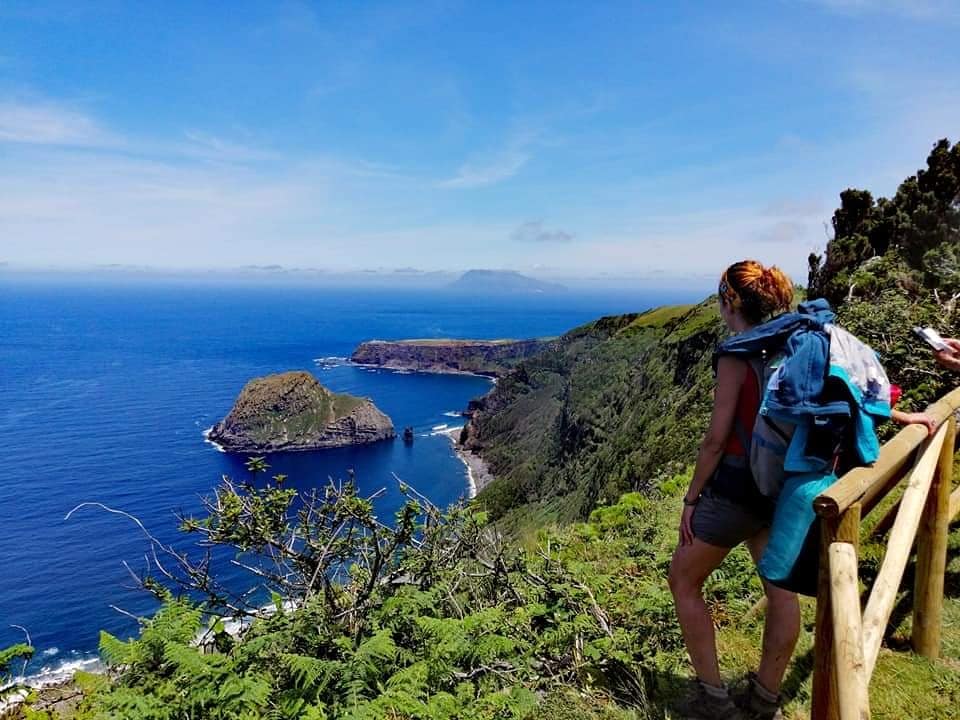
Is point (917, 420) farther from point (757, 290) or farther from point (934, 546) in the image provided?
point (757, 290)

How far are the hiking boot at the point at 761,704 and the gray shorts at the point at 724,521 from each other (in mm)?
1063

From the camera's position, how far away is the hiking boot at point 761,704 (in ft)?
12.2

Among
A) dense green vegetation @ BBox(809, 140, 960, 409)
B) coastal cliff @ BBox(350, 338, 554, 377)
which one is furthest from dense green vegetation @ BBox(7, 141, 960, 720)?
coastal cliff @ BBox(350, 338, 554, 377)

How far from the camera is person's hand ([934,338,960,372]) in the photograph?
379 centimetres

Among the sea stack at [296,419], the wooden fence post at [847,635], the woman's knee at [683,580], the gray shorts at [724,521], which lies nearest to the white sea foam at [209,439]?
the sea stack at [296,419]

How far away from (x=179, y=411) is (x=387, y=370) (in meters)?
70.4

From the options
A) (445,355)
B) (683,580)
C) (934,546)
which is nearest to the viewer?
(683,580)

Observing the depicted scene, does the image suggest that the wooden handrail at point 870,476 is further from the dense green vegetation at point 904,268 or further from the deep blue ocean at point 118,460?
the dense green vegetation at point 904,268

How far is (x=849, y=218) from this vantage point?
26.8 metres

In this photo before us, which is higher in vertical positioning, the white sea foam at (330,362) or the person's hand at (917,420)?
the person's hand at (917,420)

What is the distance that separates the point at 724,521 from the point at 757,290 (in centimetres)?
128

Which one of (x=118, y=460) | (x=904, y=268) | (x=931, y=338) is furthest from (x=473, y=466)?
(x=931, y=338)

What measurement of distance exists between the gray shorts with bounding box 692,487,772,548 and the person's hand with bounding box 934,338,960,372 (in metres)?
1.62

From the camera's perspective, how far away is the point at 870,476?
8.95 feet
